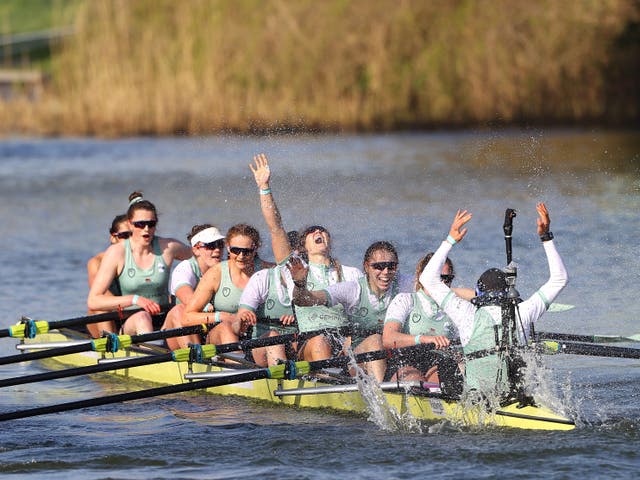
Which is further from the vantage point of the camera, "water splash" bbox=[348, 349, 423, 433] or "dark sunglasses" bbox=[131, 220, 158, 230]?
"dark sunglasses" bbox=[131, 220, 158, 230]

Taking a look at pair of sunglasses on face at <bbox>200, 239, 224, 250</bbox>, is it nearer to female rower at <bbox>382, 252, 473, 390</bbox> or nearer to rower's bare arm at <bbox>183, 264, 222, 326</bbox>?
rower's bare arm at <bbox>183, 264, 222, 326</bbox>

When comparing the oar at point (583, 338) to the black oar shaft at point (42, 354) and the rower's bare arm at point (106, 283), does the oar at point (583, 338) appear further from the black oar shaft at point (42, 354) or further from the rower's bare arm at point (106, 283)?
the rower's bare arm at point (106, 283)

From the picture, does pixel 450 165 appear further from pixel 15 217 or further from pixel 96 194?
pixel 15 217

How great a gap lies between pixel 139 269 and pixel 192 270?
49 centimetres

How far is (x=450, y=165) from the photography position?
21.0 m

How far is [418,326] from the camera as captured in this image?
7.94m

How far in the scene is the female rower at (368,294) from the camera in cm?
810

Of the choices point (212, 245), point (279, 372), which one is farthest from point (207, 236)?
point (279, 372)

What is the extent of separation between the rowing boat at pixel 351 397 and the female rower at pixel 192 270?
0.77 ft

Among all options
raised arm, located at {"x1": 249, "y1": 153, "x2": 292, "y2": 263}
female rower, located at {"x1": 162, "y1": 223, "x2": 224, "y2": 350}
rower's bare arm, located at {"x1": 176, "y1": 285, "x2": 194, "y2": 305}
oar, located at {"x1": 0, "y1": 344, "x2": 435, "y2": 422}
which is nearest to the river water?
oar, located at {"x1": 0, "y1": 344, "x2": 435, "y2": 422}

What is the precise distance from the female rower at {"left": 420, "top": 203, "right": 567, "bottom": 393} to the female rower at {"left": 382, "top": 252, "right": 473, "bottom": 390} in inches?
19.3

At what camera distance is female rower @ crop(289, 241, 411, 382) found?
810 centimetres

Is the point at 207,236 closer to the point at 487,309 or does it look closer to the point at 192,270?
the point at 192,270

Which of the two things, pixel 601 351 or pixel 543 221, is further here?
pixel 601 351
